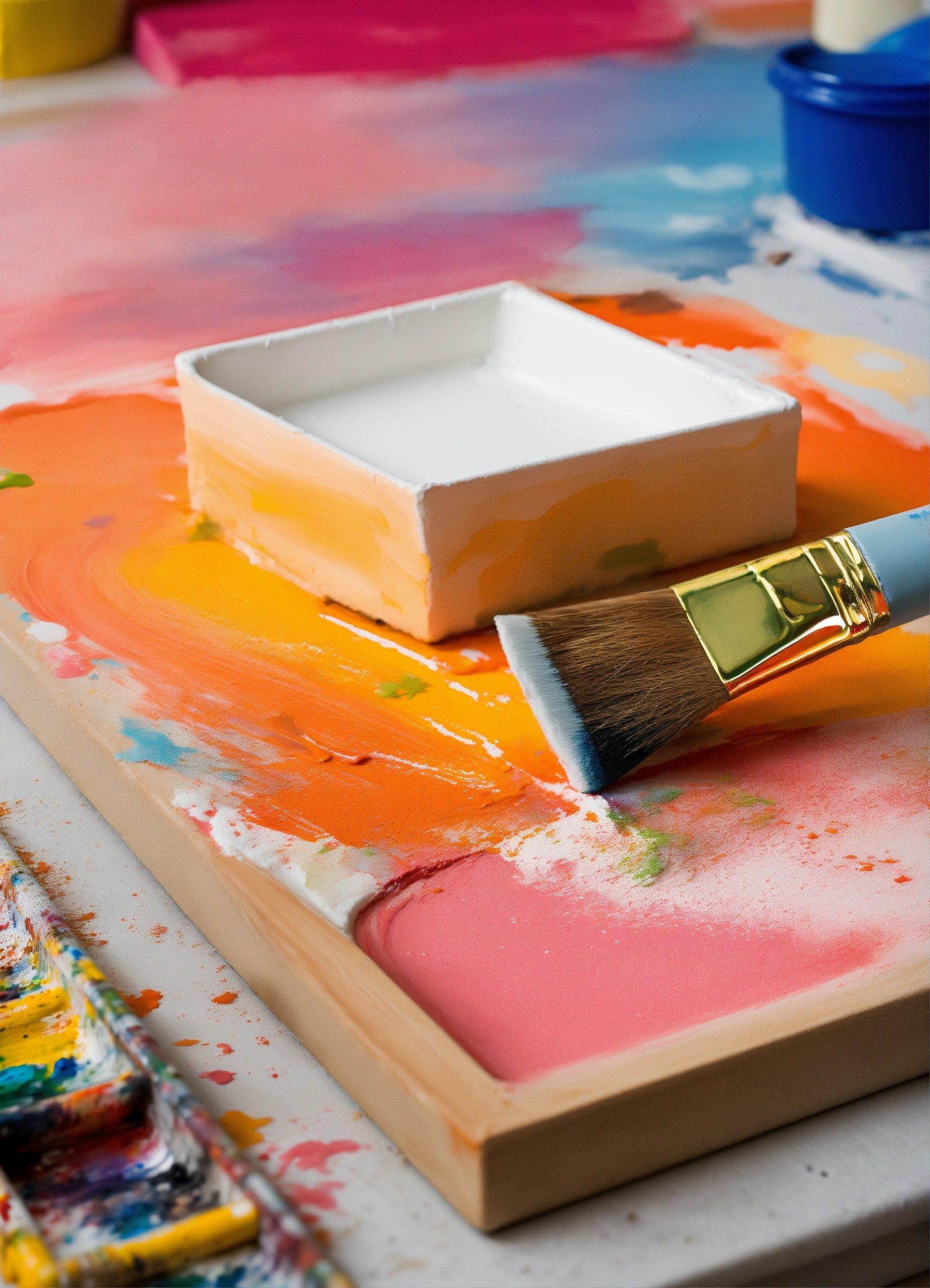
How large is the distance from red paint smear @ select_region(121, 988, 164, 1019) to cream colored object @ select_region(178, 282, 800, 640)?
0.42m

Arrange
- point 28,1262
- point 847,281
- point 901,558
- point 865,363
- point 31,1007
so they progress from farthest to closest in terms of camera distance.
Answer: point 847,281 < point 865,363 < point 901,558 < point 31,1007 < point 28,1262

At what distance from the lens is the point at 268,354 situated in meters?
1.58

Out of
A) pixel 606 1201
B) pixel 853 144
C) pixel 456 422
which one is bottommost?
pixel 606 1201

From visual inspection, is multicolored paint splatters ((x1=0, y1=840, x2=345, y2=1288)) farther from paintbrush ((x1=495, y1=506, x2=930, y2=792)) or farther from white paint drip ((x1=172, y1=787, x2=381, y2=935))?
paintbrush ((x1=495, y1=506, x2=930, y2=792))

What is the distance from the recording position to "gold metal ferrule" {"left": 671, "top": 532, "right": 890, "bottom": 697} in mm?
1140

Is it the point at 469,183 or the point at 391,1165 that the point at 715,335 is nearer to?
the point at 469,183

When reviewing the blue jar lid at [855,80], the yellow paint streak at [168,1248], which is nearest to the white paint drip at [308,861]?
the yellow paint streak at [168,1248]

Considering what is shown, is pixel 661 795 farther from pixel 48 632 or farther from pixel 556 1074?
pixel 48 632

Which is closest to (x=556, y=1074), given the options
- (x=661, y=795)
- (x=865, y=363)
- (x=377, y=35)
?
(x=661, y=795)

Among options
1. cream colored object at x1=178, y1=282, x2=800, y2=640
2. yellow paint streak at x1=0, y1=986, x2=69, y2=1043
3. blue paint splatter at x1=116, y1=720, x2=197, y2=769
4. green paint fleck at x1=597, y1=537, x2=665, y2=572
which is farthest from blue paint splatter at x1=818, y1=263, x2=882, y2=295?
yellow paint streak at x1=0, y1=986, x2=69, y2=1043

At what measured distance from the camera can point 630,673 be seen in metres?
1.12

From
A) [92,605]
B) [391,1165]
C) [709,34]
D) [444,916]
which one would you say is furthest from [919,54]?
[391,1165]

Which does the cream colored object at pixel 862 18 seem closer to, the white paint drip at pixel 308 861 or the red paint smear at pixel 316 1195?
the white paint drip at pixel 308 861

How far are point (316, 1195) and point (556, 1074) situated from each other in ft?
0.50
